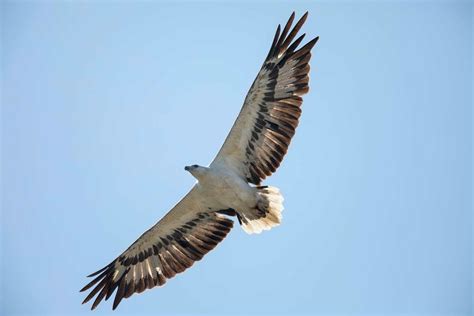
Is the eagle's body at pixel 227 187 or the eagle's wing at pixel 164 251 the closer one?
the eagle's body at pixel 227 187

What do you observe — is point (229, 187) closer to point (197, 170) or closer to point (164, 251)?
point (197, 170)

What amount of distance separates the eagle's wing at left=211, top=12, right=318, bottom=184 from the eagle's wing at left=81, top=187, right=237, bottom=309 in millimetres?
1114

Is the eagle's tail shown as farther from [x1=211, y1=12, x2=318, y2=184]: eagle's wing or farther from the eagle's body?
[x1=211, y1=12, x2=318, y2=184]: eagle's wing

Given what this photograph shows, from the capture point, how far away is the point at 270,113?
11.6m

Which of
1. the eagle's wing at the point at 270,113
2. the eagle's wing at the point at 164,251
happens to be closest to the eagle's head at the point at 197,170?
the eagle's wing at the point at 270,113

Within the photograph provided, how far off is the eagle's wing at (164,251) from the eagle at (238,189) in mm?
17

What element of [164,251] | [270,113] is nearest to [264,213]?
[270,113]

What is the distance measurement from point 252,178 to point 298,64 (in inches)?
79.6

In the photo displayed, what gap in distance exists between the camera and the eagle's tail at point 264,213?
11523mm

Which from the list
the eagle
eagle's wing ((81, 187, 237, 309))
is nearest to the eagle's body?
the eagle

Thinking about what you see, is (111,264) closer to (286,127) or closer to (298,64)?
(286,127)

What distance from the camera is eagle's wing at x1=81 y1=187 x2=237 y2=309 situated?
1230 cm

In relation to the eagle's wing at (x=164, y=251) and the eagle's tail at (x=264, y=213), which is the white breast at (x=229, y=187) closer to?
the eagle's tail at (x=264, y=213)

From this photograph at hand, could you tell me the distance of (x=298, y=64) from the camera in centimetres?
1136
